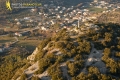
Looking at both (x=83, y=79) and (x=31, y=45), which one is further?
(x=31, y=45)

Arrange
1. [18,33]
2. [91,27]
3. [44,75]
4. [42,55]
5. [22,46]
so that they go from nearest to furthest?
[44,75], [42,55], [91,27], [22,46], [18,33]

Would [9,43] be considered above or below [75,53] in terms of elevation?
below

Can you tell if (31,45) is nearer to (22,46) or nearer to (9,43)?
(22,46)

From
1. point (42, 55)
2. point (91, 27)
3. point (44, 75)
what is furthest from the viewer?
point (91, 27)

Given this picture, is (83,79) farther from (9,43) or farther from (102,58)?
(9,43)

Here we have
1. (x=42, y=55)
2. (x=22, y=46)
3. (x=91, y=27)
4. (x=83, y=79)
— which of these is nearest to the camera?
(x=83, y=79)

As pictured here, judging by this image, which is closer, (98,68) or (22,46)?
(98,68)

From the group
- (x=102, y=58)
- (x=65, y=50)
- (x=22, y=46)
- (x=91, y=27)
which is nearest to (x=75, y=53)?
(x=65, y=50)

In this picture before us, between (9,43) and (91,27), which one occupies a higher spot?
(91,27)

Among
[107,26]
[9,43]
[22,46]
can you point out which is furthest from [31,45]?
[107,26]
